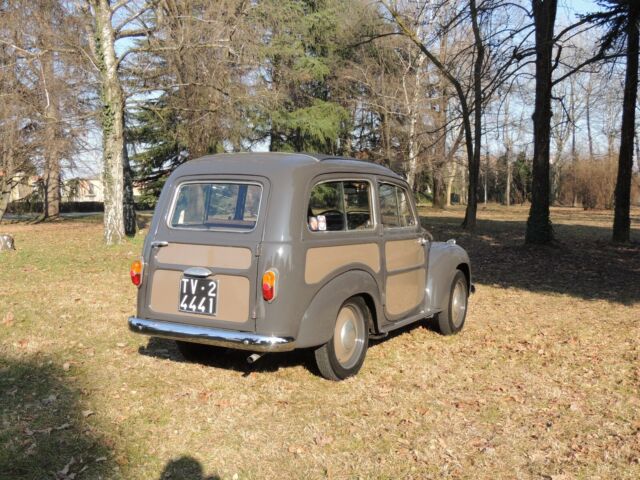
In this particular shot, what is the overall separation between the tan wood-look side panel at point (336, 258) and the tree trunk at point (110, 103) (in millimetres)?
11273

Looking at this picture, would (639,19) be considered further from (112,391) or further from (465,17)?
(112,391)

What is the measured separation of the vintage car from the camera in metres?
4.80

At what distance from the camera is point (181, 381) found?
5367 mm

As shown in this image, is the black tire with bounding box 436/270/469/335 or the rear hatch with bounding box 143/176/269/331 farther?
the black tire with bounding box 436/270/469/335

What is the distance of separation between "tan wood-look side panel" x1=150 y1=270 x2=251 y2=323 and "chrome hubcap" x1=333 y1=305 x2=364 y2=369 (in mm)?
920

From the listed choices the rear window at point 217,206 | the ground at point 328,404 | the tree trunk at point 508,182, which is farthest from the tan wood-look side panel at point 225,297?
the tree trunk at point 508,182

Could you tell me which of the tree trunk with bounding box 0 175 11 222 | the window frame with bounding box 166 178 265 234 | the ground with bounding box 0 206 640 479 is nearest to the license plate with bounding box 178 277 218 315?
the window frame with bounding box 166 178 265 234

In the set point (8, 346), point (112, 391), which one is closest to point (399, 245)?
point (112, 391)

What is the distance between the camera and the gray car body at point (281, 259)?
15.6ft

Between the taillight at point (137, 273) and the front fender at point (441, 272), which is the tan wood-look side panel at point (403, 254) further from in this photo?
the taillight at point (137, 273)

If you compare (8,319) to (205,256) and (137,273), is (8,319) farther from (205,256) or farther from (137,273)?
(205,256)

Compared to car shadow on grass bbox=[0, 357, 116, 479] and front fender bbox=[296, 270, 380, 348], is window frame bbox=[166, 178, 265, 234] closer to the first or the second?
front fender bbox=[296, 270, 380, 348]

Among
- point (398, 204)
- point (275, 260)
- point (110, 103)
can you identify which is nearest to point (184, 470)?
point (275, 260)

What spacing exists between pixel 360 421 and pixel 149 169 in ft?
99.4
